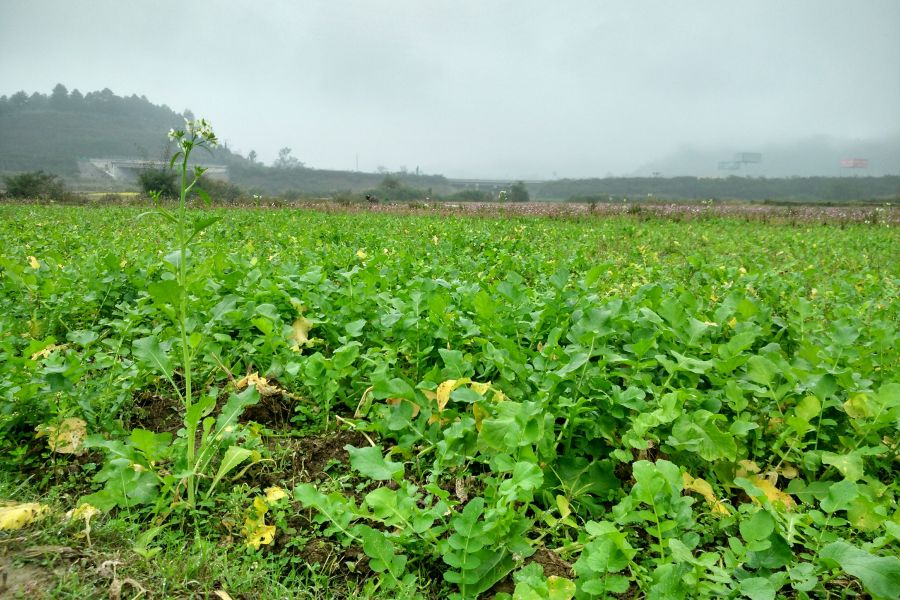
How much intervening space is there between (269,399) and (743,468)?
1.92 metres

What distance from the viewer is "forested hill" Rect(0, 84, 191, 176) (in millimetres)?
64062

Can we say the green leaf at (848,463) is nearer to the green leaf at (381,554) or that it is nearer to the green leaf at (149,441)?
the green leaf at (381,554)

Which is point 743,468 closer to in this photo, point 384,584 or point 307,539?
point 384,584

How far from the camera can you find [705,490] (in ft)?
5.18

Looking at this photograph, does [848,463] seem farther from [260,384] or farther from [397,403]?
[260,384]

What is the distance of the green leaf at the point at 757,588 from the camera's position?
105 cm

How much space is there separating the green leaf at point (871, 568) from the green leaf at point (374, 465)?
1047 mm

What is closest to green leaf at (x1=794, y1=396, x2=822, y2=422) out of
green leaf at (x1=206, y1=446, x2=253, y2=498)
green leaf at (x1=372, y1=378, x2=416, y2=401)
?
green leaf at (x1=372, y1=378, x2=416, y2=401)

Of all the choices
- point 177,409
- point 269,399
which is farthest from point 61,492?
point 269,399

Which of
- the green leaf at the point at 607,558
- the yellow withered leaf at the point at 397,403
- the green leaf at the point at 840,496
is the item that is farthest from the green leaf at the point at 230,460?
the green leaf at the point at 840,496

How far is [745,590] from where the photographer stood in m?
1.07

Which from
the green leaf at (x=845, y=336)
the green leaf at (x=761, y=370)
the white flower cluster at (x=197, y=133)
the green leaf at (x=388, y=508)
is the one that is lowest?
the green leaf at (x=388, y=508)

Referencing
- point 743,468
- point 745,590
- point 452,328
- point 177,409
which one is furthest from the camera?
point 452,328

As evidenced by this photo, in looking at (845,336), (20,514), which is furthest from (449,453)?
(845,336)
